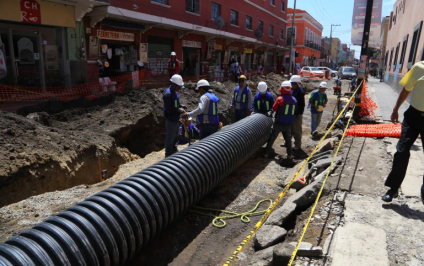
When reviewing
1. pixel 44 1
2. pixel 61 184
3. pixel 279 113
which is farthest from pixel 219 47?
pixel 61 184

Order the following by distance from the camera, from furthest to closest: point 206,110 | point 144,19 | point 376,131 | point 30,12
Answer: point 144,19 < point 30,12 < point 376,131 < point 206,110

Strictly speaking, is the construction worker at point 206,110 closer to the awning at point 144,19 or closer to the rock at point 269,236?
the rock at point 269,236

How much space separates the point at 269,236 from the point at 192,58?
18405 mm

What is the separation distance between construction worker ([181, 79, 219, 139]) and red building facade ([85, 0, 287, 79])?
7809mm

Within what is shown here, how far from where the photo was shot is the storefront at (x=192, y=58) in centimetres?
1966

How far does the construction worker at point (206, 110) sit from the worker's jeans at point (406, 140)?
12.2 feet

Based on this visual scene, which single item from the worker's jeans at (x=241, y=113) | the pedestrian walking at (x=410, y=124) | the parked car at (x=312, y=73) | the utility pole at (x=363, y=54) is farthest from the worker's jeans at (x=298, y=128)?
the parked car at (x=312, y=73)

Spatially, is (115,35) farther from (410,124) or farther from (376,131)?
(410,124)

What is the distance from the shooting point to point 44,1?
1055 centimetres

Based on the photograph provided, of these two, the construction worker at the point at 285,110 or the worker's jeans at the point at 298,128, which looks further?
the worker's jeans at the point at 298,128

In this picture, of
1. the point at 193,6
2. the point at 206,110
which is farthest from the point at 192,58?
the point at 206,110

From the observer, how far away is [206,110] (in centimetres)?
649

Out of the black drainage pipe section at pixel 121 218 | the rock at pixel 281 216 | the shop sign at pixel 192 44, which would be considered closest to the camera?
the black drainage pipe section at pixel 121 218

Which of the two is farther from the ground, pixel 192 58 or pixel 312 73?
pixel 192 58
